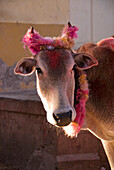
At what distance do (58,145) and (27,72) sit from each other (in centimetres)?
205

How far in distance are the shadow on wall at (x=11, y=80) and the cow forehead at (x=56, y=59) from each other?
3.40 metres

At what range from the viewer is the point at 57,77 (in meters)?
2.23

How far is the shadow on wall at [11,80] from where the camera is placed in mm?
5660

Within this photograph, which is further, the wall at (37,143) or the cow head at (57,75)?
the wall at (37,143)

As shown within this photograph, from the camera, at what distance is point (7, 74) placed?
568 cm

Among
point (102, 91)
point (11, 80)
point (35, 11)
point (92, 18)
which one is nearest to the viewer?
point (102, 91)

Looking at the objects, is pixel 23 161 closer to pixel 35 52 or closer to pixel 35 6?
pixel 35 52

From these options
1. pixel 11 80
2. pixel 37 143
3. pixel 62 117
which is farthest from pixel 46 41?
pixel 11 80

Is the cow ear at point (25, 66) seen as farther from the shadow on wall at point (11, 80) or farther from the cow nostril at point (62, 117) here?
the shadow on wall at point (11, 80)

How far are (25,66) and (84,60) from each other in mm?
557

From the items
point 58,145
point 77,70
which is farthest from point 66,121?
point 58,145

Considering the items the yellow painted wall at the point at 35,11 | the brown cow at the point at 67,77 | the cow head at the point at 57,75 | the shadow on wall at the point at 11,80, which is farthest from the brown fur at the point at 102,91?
the yellow painted wall at the point at 35,11

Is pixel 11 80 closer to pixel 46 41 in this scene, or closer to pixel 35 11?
pixel 35 11

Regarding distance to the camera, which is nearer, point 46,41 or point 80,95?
point 46,41
